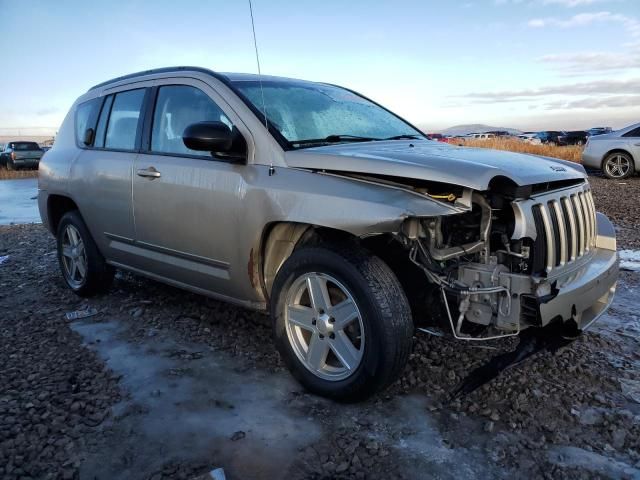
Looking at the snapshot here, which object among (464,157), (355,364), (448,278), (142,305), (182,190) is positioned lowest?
(142,305)

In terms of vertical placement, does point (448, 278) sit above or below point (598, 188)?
above

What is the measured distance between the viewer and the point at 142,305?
15.0 ft

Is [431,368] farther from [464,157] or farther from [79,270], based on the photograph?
[79,270]

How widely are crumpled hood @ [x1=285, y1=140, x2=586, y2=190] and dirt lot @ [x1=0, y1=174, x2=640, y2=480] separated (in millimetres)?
1165

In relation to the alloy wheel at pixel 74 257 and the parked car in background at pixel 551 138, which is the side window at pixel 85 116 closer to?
A: the alloy wheel at pixel 74 257

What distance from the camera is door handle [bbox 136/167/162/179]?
3.69 meters

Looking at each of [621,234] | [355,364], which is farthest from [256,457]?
[621,234]

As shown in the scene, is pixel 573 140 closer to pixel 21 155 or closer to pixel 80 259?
pixel 21 155

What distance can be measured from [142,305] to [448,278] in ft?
9.51

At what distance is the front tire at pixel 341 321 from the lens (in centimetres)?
259

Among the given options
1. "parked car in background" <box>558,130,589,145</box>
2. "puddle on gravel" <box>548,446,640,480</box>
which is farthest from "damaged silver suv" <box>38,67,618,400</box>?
"parked car in background" <box>558,130,589,145</box>

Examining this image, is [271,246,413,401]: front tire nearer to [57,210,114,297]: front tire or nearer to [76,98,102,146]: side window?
[57,210,114,297]: front tire

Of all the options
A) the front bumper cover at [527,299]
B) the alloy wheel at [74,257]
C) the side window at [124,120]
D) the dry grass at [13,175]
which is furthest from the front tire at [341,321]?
the dry grass at [13,175]

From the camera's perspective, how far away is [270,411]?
2.79m
